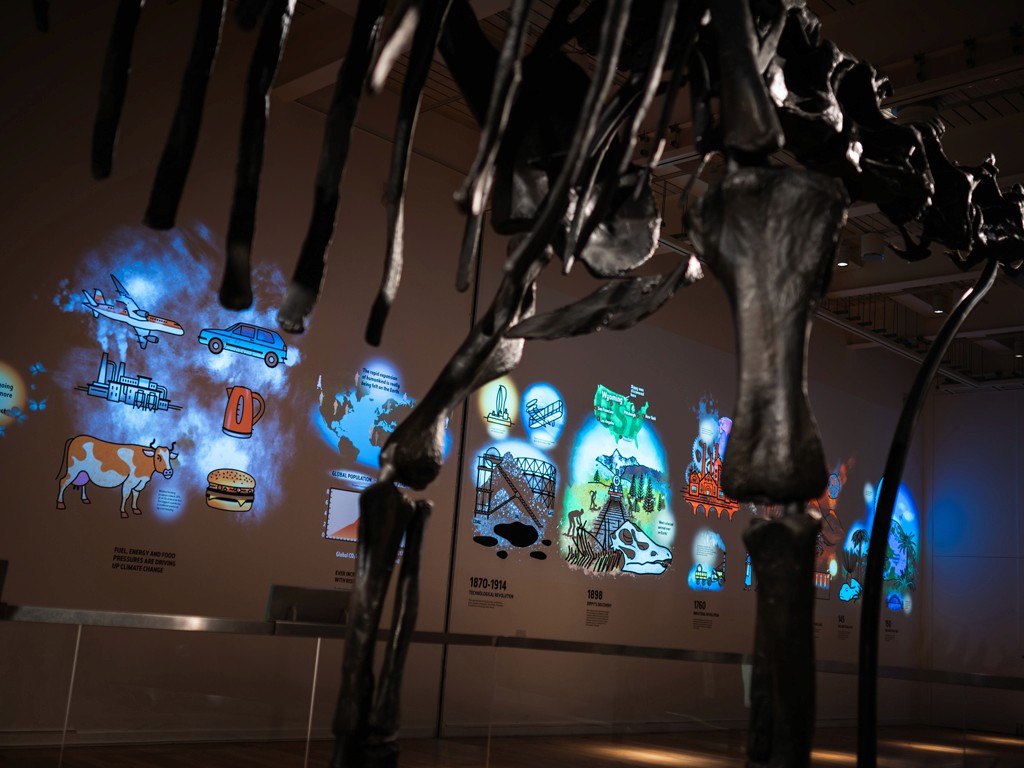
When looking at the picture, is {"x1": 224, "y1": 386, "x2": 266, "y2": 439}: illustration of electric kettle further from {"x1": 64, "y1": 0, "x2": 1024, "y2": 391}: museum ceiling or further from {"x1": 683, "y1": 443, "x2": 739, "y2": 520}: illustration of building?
{"x1": 683, "y1": 443, "x2": 739, "y2": 520}: illustration of building

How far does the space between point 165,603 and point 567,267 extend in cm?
527

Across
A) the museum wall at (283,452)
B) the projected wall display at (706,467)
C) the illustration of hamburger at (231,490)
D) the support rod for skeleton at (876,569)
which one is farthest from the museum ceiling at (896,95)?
the illustration of hamburger at (231,490)

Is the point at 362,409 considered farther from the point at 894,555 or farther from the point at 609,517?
the point at 894,555

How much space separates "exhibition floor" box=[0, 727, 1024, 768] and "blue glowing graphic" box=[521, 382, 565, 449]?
322cm

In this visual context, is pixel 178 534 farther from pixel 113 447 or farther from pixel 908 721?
pixel 908 721

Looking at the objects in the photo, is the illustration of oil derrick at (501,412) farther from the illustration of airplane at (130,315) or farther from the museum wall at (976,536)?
the museum wall at (976,536)

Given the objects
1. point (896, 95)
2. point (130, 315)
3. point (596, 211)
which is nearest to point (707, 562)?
point (896, 95)

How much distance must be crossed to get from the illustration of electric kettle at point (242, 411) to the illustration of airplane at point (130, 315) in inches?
22.1

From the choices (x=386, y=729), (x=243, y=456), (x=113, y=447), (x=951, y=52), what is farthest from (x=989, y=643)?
(x=386, y=729)

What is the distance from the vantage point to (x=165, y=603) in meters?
6.43

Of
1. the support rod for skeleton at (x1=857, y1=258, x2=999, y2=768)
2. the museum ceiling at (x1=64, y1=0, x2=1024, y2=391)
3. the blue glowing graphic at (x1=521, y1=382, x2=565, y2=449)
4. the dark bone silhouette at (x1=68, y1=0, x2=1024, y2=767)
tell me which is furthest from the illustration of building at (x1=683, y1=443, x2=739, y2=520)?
the dark bone silhouette at (x1=68, y1=0, x2=1024, y2=767)

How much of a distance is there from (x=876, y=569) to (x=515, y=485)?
547cm

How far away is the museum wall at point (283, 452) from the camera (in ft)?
16.5

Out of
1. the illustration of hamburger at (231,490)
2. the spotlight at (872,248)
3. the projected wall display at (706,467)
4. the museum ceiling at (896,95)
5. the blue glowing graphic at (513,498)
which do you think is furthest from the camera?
the projected wall display at (706,467)
